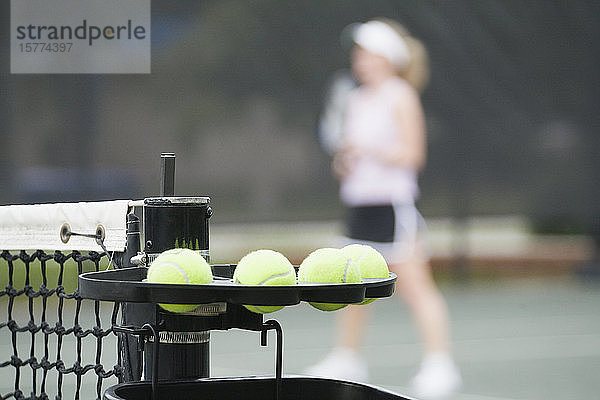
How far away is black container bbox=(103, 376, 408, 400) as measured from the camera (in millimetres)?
672

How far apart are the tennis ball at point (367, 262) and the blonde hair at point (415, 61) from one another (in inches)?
92.8

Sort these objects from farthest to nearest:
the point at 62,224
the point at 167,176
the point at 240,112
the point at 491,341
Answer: the point at 491,341 < the point at 240,112 < the point at 62,224 < the point at 167,176

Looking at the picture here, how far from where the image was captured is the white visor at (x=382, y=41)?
295cm

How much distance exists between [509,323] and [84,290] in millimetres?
2731

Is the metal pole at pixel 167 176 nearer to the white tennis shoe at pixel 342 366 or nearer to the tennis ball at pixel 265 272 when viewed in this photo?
the tennis ball at pixel 265 272

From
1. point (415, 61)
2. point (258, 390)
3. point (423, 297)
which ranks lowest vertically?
point (423, 297)

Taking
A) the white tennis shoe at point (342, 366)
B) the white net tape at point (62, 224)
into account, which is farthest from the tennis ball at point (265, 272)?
the white tennis shoe at point (342, 366)

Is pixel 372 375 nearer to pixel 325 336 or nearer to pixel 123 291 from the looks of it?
pixel 325 336

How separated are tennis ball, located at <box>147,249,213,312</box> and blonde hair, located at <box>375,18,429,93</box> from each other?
2433mm

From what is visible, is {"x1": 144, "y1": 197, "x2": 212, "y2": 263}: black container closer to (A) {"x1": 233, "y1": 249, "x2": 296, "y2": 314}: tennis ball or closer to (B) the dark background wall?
(A) {"x1": 233, "y1": 249, "x2": 296, "y2": 314}: tennis ball

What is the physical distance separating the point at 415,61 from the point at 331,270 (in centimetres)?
248

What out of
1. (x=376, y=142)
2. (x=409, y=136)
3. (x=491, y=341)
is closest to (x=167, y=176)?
(x=376, y=142)

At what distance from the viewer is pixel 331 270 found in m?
0.62

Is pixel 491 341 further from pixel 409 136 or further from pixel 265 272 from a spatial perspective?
pixel 265 272
